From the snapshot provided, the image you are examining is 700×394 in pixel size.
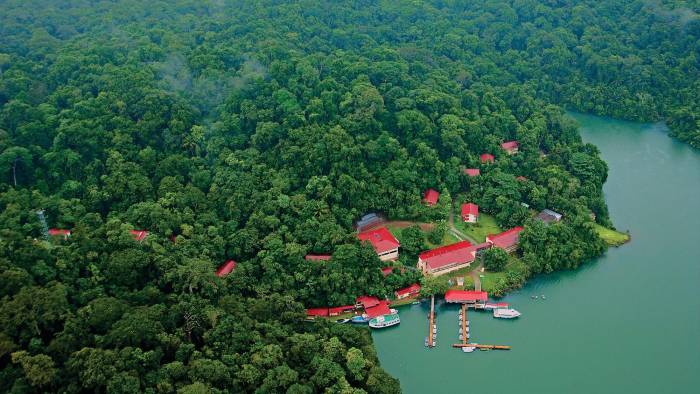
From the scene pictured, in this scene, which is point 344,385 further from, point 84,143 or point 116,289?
point 84,143

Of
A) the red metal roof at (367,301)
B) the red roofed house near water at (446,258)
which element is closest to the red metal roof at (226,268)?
the red metal roof at (367,301)


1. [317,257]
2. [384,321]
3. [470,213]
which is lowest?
[384,321]

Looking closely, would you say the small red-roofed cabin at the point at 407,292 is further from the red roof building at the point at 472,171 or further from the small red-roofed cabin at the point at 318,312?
the red roof building at the point at 472,171

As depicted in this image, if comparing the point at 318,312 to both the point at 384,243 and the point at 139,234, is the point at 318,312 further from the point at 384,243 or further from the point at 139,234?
the point at 139,234

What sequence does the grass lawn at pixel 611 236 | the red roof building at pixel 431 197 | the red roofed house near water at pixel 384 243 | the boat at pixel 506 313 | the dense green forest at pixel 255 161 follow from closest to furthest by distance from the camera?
the dense green forest at pixel 255 161
the boat at pixel 506 313
the red roofed house near water at pixel 384 243
the grass lawn at pixel 611 236
the red roof building at pixel 431 197

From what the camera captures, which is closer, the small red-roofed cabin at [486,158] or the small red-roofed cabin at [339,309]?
the small red-roofed cabin at [339,309]

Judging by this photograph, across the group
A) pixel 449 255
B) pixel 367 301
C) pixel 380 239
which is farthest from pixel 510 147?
pixel 367 301

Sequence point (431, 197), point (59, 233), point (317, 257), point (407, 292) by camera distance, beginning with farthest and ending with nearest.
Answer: point (431, 197), point (317, 257), point (407, 292), point (59, 233)

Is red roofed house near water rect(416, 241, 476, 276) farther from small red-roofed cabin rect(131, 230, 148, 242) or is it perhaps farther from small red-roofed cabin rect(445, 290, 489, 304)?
small red-roofed cabin rect(131, 230, 148, 242)
